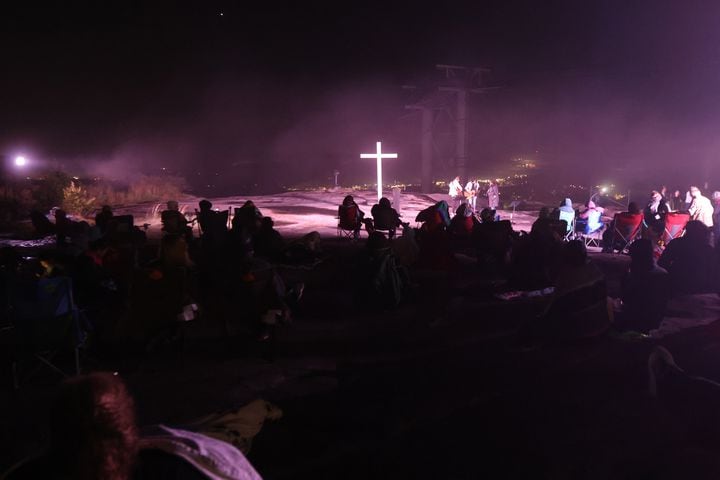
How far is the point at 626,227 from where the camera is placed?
34.0 ft

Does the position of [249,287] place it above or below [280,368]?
above

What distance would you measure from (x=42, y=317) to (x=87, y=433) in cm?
388

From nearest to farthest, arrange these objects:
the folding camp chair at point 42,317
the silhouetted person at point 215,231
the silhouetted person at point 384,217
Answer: the folding camp chair at point 42,317 < the silhouetted person at point 215,231 < the silhouetted person at point 384,217

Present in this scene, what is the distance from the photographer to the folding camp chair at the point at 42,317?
4.41m

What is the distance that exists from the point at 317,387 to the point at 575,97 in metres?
28.3

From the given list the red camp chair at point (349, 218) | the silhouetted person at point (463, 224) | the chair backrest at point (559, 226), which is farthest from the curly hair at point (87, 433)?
the red camp chair at point (349, 218)

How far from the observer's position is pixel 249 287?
570 centimetres

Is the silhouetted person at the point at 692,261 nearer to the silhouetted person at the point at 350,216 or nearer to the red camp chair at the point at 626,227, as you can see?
the red camp chair at the point at 626,227

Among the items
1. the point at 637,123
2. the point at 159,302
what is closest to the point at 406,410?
the point at 159,302

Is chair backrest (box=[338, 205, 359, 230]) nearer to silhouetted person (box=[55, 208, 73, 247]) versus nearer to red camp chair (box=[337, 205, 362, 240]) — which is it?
red camp chair (box=[337, 205, 362, 240])

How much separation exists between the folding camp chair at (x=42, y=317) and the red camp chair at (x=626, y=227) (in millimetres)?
10282

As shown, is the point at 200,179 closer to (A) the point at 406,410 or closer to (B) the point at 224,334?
(B) the point at 224,334

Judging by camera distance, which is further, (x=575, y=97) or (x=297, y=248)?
(x=575, y=97)

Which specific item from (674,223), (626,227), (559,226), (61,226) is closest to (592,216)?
(626,227)
